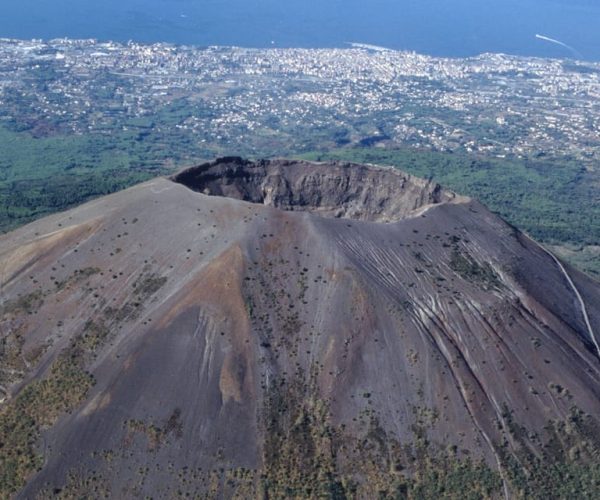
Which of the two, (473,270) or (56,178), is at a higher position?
(473,270)

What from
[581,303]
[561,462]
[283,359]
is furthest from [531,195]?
[283,359]

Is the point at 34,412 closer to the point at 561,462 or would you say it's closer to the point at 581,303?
the point at 561,462

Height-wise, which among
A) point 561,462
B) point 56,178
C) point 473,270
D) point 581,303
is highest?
point 473,270

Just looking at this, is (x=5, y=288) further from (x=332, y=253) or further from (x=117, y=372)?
(x=332, y=253)

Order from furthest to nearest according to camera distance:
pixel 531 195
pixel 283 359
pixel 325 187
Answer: pixel 531 195 → pixel 325 187 → pixel 283 359

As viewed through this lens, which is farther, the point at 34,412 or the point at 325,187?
the point at 325,187

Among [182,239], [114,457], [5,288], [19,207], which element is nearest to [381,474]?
[114,457]

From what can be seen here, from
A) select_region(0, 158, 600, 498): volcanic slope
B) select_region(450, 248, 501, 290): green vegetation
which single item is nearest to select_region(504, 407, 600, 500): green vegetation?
select_region(0, 158, 600, 498): volcanic slope

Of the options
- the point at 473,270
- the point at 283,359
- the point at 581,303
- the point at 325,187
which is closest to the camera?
the point at 283,359
